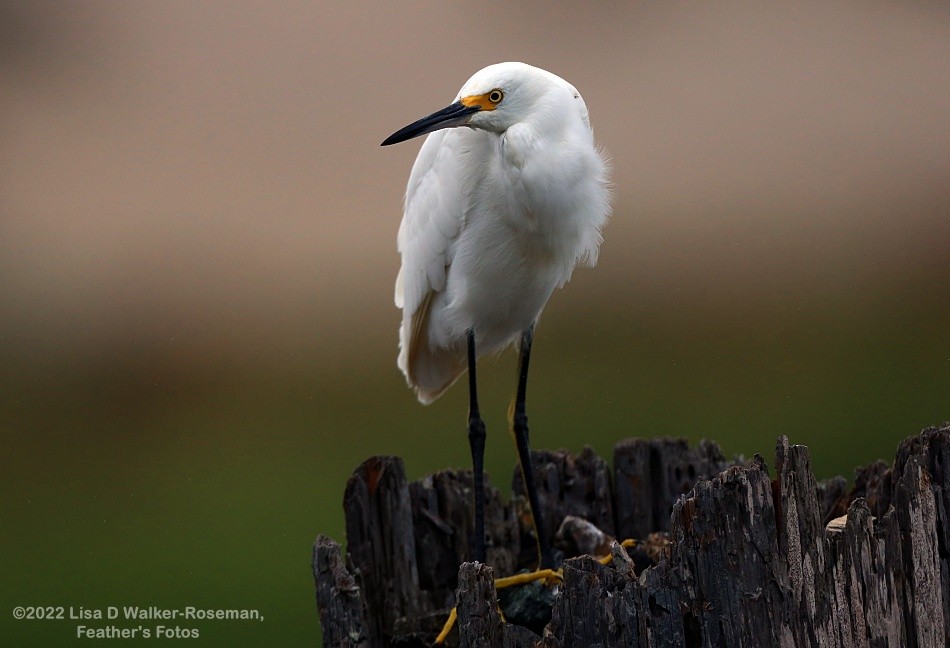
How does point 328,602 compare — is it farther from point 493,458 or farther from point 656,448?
point 493,458

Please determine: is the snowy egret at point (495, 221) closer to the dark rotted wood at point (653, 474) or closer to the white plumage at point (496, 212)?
the white plumage at point (496, 212)

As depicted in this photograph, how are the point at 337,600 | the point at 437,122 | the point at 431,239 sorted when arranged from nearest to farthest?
the point at 337,600 → the point at 437,122 → the point at 431,239

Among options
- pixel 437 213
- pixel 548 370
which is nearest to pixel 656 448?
pixel 437 213

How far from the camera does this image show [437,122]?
92.2 inches

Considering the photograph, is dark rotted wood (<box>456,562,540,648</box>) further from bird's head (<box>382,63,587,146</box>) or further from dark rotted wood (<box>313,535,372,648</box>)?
bird's head (<box>382,63,587,146</box>)

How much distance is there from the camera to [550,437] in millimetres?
4969

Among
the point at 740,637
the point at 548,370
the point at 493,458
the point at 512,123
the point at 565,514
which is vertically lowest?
the point at 740,637

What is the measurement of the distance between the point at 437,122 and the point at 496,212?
0.31 m

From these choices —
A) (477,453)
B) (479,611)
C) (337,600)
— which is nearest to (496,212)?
(477,453)

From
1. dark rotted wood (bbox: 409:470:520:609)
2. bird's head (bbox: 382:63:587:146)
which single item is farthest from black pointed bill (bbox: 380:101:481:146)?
dark rotted wood (bbox: 409:470:520:609)

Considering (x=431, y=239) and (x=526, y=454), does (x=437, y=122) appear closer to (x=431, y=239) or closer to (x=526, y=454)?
(x=431, y=239)

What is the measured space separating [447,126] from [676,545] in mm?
1204

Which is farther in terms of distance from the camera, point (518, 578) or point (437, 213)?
point (437, 213)

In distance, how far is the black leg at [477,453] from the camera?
248 centimetres
